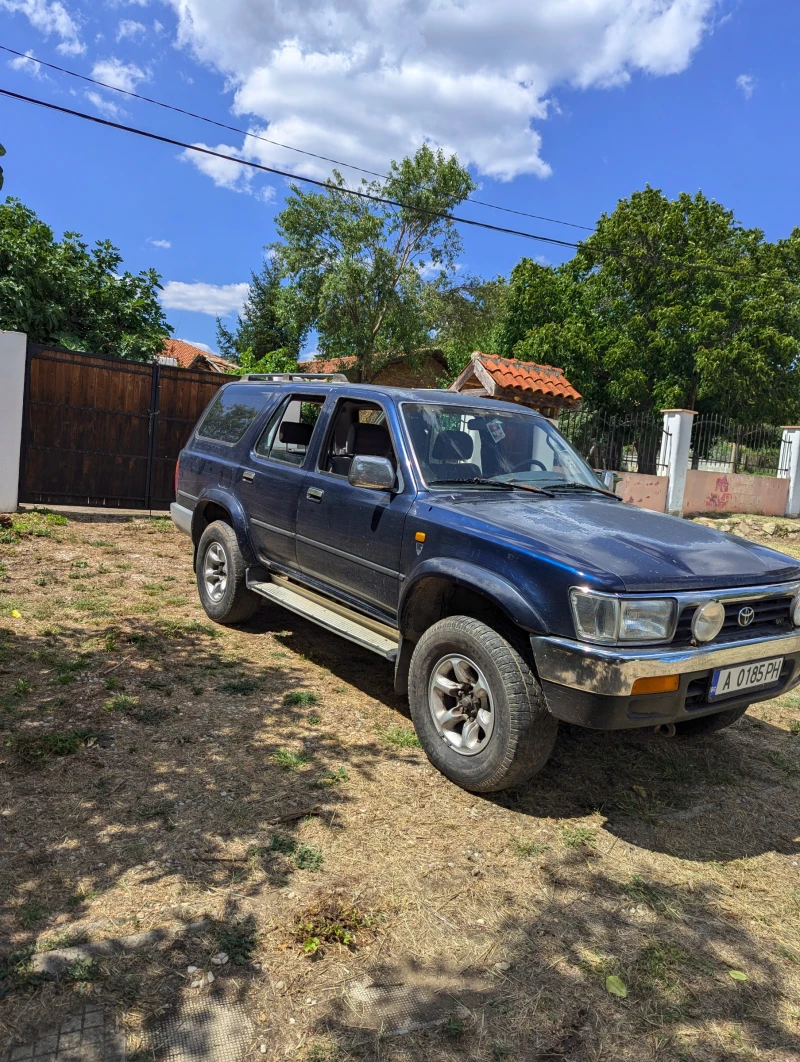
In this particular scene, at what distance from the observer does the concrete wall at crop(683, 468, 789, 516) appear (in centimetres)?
1509

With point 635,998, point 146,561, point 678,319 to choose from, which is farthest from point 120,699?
point 678,319

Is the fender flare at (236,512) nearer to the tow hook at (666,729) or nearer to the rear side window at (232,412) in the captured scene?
the rear side window at (232,412)

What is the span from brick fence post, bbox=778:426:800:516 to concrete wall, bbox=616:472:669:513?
429cm

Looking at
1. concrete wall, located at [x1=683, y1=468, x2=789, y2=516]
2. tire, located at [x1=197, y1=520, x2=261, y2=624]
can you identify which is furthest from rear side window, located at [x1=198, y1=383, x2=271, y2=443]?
concrete wall, located at [x1=683, y1=468, x2=789, y2=516]

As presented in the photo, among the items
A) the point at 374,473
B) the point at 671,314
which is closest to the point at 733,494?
the point at 671,314

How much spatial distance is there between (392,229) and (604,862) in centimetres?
2751

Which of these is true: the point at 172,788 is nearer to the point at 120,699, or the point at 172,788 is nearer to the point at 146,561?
the point at 120,699

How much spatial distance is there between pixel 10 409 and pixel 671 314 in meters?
21.4

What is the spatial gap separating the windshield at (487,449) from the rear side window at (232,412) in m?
1.79

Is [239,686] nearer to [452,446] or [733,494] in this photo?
[452,446]

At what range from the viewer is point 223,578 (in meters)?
5.73

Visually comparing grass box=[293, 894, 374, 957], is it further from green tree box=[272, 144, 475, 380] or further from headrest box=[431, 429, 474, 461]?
green tree box=[272, 144, 475, 380]

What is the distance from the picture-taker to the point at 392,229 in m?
27.4

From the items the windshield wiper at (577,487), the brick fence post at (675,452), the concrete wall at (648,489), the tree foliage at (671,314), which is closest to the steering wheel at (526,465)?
the windshield wiper at (577,487)
